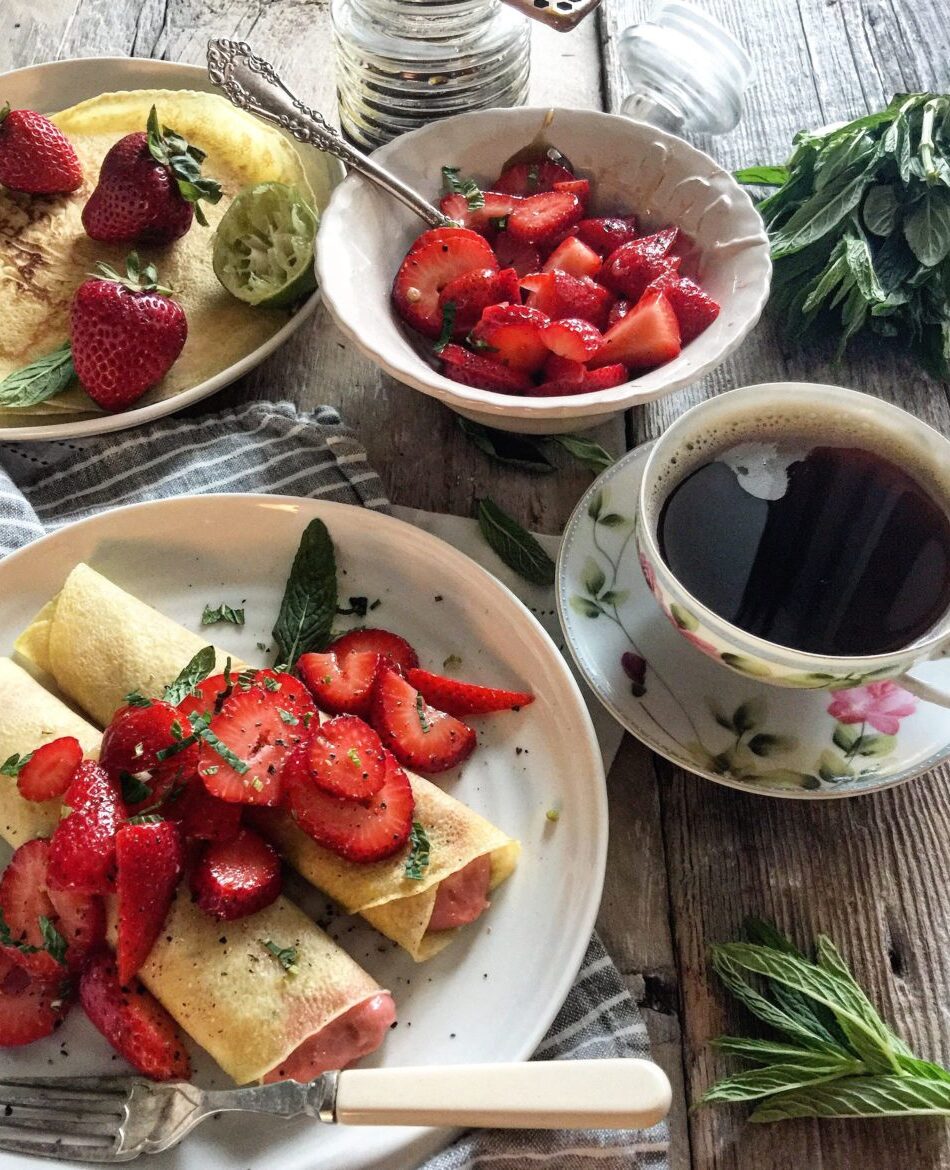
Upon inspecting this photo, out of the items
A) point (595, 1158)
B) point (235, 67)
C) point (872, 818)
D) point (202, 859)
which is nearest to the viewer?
point (595, 1158)

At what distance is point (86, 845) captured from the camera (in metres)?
1.09

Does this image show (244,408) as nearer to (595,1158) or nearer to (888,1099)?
(595,1158)

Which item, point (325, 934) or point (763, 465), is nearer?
point (325, 934)

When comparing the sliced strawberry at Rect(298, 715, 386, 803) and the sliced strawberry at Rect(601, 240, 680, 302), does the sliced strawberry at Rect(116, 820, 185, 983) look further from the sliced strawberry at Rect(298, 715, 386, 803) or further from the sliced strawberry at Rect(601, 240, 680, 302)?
the sliced strawberry at Rect(601, 240, 680, 302)

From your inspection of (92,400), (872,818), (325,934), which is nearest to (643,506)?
(872,818)

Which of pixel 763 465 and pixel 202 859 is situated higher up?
pixel 763 465

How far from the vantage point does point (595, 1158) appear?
3.38ft

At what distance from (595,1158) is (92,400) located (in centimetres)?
120

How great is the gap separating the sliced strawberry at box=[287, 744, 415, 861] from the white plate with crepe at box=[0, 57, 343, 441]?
643mm

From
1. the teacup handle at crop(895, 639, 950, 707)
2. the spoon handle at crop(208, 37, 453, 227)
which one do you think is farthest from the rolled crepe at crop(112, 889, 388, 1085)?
the spoon handle at crop(208, 37, 453, 227)

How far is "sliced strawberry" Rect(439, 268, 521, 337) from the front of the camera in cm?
145

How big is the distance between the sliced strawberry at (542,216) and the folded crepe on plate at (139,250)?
386mm

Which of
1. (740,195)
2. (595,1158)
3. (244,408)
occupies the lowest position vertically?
(595,1158)

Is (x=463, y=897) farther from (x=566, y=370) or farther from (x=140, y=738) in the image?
(x=566, y=370)
